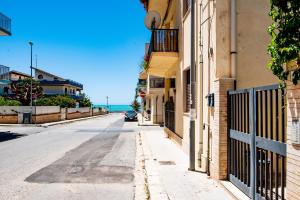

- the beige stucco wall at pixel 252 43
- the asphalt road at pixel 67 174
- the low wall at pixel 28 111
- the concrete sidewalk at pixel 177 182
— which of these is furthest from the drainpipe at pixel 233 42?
the low wall at pixel 28 111

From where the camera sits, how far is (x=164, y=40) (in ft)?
55.1

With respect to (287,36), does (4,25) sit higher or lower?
higher

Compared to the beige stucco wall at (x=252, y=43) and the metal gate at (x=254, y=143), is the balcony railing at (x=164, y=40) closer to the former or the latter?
the beige stucco wall at (x=252, y=43)

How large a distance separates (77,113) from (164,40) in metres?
47.6

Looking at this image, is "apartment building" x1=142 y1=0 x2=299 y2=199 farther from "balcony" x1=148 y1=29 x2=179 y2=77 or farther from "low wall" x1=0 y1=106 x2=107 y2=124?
"low wall" x1=0 y1=106 x2=107 y2=124

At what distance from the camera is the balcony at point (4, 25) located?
30.6 metres

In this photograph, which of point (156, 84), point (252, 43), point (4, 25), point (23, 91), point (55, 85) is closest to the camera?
point (252, 43)

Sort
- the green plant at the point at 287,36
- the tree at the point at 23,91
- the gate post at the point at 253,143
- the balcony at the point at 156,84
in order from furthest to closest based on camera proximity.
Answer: the tree at the point at 23,91
the balcony at the point at 156,84
the gate post at the point at 253,143
the green plant at the point at 287,36

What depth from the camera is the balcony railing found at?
16.7 m

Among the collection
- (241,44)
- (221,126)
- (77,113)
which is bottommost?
(77,113)

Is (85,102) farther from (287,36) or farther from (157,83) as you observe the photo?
(287,36)

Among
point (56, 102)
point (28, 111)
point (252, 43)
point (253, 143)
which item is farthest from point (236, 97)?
point (56, 102)

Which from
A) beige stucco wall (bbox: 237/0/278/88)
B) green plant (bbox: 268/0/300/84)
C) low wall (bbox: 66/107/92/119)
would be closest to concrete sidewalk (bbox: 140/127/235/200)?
beige stucco wall (bbox: 237/0/278/88)

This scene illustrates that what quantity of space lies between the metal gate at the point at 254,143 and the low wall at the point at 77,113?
157ft
